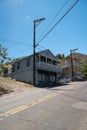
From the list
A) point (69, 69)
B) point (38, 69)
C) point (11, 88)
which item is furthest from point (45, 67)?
point (69, 69)

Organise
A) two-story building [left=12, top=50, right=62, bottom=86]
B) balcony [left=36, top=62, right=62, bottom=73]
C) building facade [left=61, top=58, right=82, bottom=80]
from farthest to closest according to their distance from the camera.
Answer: building facade [left=61, top=58, right=82, bottom=80] < two-story building [left=12, top=50, right=62, bottom=86] < balcony [left=36, top=62, right=62, bottom=73]

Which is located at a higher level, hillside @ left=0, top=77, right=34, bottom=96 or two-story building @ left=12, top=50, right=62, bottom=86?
two-story building @ left=12, top=50, right=62, bottom=86

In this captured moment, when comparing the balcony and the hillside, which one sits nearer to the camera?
the hillside

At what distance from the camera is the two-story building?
110ft

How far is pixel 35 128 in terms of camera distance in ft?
18.2

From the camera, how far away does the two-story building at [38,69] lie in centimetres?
3356

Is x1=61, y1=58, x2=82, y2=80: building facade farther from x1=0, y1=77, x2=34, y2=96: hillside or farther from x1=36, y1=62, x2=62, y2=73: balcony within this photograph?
x1=0, y1=77, x2=34, y2=96: hillside

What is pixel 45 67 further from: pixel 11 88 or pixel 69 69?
pixel 69 69

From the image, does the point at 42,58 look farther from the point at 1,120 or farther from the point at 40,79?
the point at 1,120

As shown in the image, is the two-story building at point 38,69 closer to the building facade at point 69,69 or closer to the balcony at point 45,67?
the balcony at point 45,67

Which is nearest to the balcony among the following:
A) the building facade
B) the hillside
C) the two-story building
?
the two-story building

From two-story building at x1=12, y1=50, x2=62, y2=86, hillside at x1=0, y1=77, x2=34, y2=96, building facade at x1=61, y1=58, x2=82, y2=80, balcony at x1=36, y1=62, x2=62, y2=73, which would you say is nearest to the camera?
hillside at x1=0, y1=77, x2=34, y2=96

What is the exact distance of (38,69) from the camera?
3347 centimetres

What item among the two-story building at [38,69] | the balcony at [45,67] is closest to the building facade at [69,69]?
the two-story building at [38,69]
